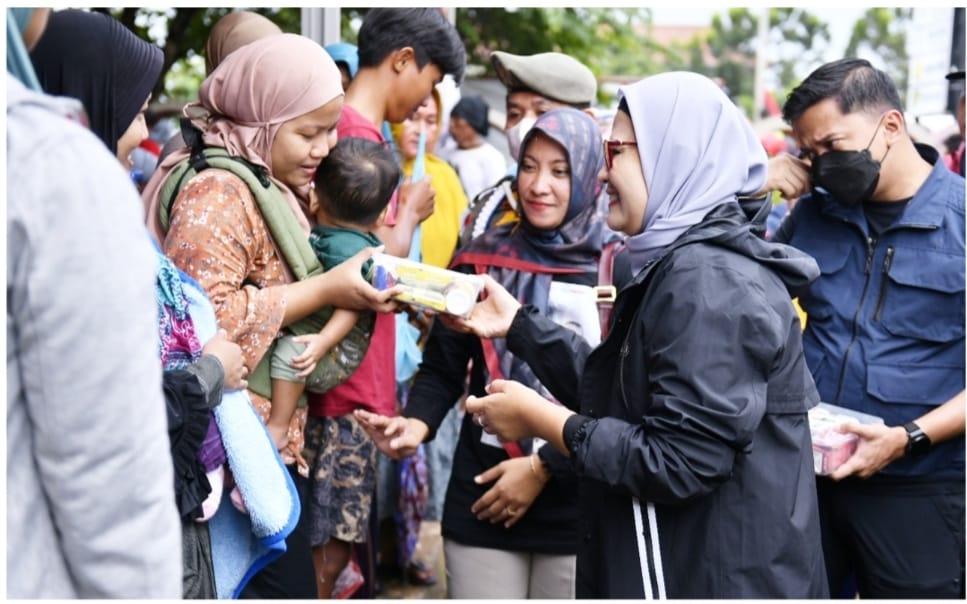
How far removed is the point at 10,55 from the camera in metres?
1.51

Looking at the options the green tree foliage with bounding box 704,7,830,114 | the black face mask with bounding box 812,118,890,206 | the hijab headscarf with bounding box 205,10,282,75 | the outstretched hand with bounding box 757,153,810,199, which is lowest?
the green tree foliage with bounding box 704,7,830,114

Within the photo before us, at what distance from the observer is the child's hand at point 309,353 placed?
288cm

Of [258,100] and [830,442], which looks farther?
[830,442]

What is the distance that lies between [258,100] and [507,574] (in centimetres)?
159

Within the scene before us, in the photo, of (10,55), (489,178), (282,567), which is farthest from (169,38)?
(10,55)

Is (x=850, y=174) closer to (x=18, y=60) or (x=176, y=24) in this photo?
(x=18, y=60)

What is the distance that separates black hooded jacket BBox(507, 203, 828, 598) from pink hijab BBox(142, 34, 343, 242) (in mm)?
1119

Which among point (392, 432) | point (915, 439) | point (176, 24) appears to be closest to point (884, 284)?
point (915, 439)

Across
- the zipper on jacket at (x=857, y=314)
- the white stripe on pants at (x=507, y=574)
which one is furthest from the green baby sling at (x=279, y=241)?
the zipper on jacket at (x=857, y=314)

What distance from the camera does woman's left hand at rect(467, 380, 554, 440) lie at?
93.4 inches

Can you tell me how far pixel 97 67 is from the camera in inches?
91.7

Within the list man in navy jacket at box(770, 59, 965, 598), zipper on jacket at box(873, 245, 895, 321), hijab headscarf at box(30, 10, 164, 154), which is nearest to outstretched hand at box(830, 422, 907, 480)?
man in navy jacket at box(770, 59, 965, 598)

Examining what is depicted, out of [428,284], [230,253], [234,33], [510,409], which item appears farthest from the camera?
[234,33]

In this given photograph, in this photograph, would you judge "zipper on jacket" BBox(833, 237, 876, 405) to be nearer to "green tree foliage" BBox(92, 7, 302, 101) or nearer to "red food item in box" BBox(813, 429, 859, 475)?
"red food item in box" BBox(813, 429, 859, 475)
